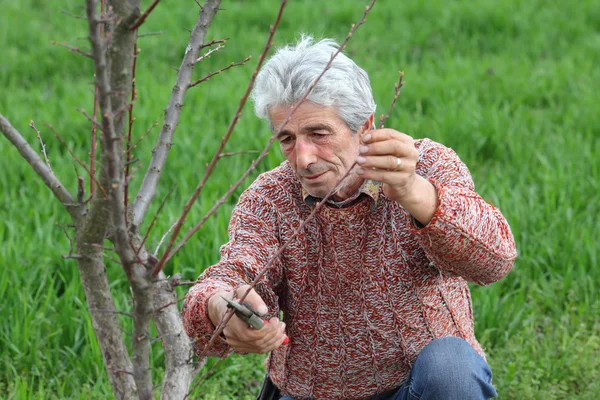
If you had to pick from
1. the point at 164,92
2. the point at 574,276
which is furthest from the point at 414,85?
the point at 574,276

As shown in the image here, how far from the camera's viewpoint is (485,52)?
7.05 m

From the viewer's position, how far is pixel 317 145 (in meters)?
2.12

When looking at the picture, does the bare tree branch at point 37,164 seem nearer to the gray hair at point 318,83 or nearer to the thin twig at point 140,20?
the thin twig at point 140,20

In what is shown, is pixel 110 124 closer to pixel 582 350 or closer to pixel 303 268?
pixel 303 268

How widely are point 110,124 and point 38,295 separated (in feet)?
7.92

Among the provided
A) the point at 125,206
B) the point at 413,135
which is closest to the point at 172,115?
the point at 125,206

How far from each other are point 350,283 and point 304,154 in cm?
40

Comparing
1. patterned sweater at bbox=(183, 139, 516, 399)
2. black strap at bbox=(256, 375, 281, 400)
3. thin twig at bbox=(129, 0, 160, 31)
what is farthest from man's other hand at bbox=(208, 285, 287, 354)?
black strap at bbox=(256, 375, 281, 400)

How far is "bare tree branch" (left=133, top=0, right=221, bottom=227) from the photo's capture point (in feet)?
5.14

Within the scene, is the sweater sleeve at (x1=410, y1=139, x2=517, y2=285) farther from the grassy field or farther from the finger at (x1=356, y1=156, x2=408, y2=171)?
the grassy field

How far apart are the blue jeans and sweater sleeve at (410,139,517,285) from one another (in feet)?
0.70

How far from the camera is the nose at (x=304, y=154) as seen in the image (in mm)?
2086

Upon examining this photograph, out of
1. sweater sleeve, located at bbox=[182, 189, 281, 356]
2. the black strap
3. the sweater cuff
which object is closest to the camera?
the sweater cuff

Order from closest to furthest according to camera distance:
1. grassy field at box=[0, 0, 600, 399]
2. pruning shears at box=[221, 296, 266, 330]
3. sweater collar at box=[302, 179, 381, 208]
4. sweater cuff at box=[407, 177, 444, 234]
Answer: pruning shears at box=[221, 296, 266, 330]
sweater cuff at box=[407, 177, 444, 234]
sweater collar at box=[302, 179, 381, 208]
grassy field at box=[0, 0, 600, 399]
